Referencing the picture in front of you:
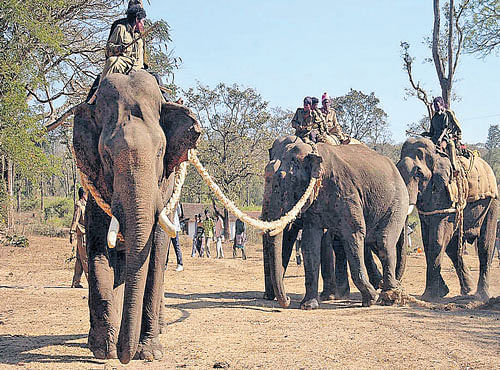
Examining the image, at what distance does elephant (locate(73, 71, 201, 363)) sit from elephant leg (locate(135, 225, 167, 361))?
1 cm

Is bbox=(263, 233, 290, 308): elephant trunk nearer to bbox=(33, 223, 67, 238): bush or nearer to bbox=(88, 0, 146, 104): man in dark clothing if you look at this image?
bbox=(88, 0, 146, 104): man in dark clothing

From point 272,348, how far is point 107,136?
10.3 ft

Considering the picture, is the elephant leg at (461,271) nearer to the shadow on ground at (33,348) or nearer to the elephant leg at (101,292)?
the shadow on ground at (33,348)

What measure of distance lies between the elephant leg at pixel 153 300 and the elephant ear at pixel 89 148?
72cm

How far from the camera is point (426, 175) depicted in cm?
1319

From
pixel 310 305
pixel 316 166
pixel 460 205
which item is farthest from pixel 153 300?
pixel 460 205

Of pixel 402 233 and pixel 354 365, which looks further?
pixel 402 233

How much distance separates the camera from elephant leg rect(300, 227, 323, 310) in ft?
34.9

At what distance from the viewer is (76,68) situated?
2581 centimetres

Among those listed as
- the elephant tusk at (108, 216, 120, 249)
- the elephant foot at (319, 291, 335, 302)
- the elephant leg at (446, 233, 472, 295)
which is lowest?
the elephant foot at (319, 291, 335, 302)

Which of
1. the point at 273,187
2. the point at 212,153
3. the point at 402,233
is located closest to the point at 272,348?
the point at 273,187

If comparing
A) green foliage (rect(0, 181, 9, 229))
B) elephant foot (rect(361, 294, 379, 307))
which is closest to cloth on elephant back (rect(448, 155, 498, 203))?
elephant foot (rect(361, 294, 379, 307))

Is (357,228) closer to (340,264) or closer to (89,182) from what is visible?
(340,264)

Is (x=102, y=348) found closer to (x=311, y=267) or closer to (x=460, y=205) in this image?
(x=311, y=267)
